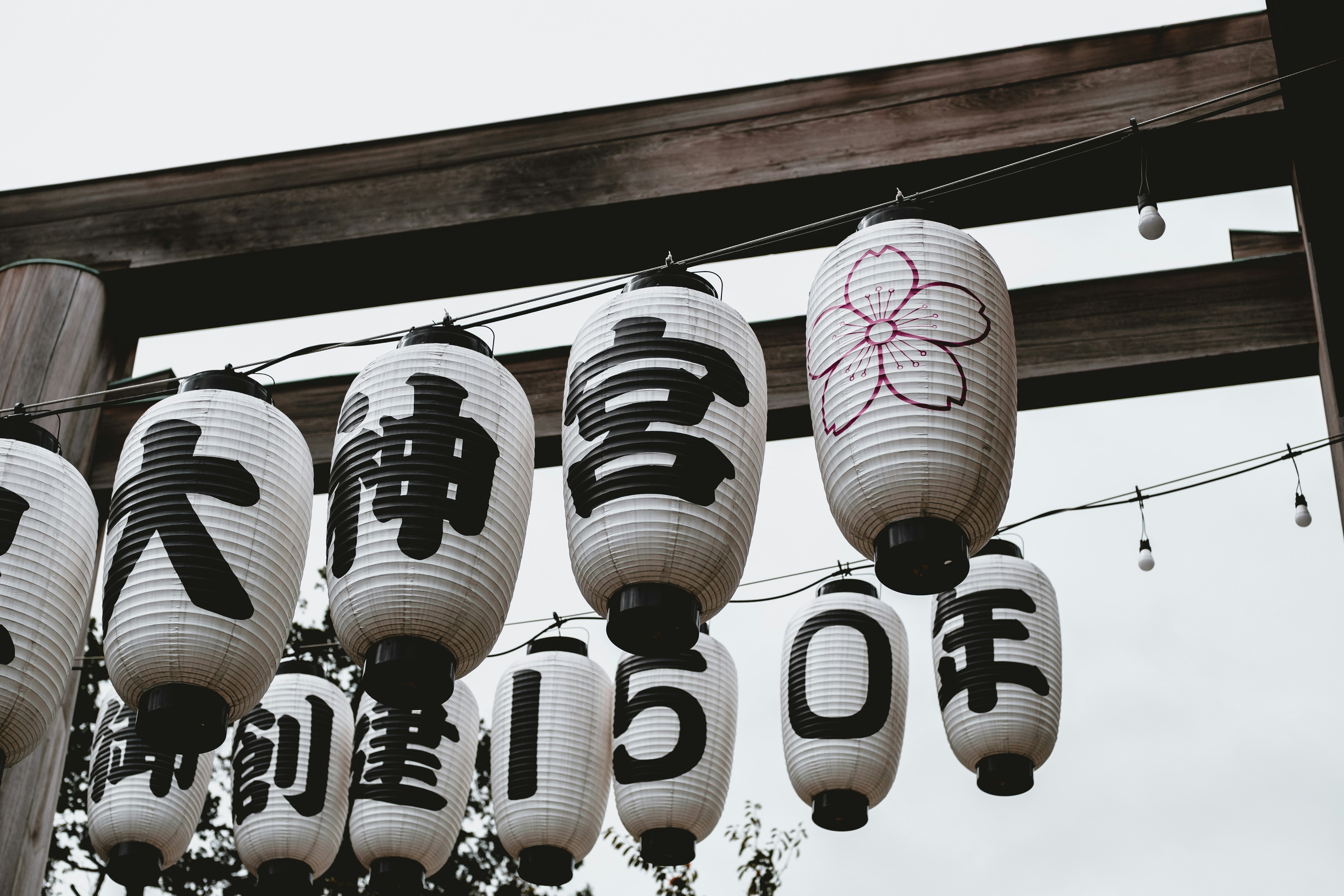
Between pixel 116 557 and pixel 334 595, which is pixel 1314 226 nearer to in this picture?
pixel 334 595

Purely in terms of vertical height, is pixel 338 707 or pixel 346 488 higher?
pixel 338 707

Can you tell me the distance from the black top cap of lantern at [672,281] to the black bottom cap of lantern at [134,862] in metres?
2.99

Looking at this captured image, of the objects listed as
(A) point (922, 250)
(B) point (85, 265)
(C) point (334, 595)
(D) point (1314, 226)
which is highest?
(B) point (85, 265)

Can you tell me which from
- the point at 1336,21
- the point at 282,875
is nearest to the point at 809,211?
the point at 1336,21

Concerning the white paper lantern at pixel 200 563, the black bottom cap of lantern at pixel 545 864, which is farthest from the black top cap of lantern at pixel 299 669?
the white paper lantern at pixel 200 563

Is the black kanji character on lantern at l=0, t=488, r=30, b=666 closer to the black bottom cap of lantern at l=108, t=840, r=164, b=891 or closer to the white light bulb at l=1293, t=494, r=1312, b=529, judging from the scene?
the black bottom cap of lantern at l=108, t=840, r=164, b=891

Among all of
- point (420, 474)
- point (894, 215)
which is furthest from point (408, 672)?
point (894, 215)

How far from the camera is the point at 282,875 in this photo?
505 cm

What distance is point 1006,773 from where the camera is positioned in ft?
14.6

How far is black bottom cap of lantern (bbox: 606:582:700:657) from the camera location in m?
3.08

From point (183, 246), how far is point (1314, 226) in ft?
12.5

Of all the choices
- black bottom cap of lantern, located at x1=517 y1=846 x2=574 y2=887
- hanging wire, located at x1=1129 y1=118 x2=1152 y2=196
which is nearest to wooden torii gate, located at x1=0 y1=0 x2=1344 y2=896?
hanging wire, located at x1=1129 y1=118 x2=1152 y2=196

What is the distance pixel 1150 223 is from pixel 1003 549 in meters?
1.75

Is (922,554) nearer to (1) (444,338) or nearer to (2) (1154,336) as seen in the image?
(1) (444,338)
